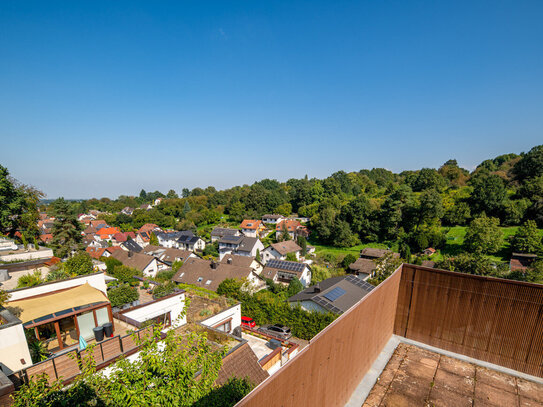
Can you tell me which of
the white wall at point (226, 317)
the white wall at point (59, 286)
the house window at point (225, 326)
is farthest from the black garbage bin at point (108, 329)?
the house window at point (225, 326)

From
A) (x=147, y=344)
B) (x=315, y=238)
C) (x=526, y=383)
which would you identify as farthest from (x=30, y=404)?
(x=315, y=238)

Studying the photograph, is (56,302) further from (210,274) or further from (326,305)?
(210,274)

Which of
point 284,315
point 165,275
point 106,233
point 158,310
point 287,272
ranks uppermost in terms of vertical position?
point 158,310

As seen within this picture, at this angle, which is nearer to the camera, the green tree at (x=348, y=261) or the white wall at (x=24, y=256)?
the white wall at (x=24, y=256)

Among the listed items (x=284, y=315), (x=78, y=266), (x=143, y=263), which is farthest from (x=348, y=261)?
(x=78, y=266)

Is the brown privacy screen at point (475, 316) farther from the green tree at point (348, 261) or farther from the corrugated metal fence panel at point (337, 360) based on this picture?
the green tree at point (348, 261)

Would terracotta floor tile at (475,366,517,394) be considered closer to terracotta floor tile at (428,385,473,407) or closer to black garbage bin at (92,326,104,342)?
terracotta floor tile at (428,385,473,407)
